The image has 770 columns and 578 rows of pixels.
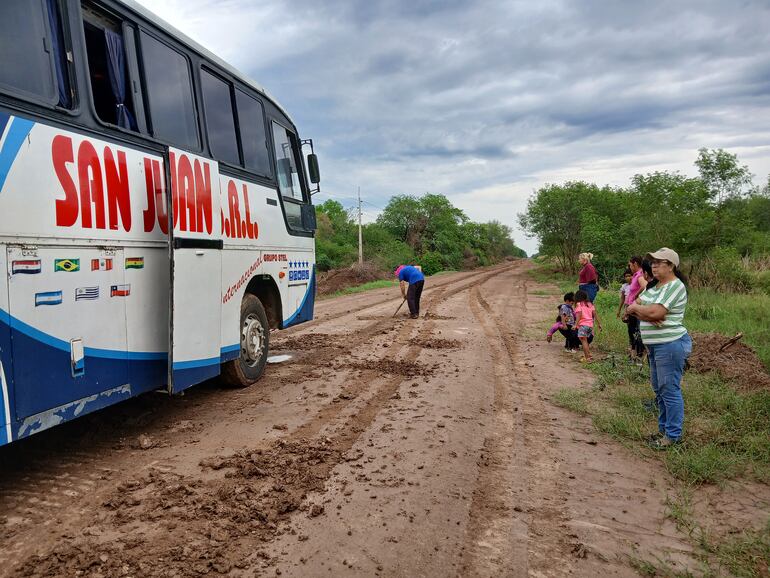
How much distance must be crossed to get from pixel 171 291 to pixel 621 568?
12.0ft

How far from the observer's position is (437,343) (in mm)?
9109

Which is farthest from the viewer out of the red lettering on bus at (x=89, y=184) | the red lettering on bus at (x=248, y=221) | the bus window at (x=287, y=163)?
the bus window at (x=287, y=163)

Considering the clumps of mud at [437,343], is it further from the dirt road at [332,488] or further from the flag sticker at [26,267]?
the flag sticker at [26,267]

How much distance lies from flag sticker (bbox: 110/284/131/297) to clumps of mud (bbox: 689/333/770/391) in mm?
6502

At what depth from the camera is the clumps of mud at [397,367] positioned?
6867mm

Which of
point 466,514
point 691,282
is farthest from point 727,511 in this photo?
point 691,282

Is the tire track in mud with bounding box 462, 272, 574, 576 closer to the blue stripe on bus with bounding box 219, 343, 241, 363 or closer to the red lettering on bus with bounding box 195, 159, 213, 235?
the blue stripe on bus with bounding box 219, 343, 241, 363

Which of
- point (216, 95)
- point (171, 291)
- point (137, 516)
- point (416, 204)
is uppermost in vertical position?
point (416, 204)

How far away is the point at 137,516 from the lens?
10.1 feet

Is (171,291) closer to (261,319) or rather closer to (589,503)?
(261,319)

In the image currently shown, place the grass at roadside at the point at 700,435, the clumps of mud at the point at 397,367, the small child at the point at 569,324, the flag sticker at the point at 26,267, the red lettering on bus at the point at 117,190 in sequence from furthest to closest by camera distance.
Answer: the small child at the point at 569,324, the clumps of mud at the point at 397,367, the red lettering on bus at the point at 117,190, the flag sticker at the point at 26,267, the grass at roadside at the point at 700,435

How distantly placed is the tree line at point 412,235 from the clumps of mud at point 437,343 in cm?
2705

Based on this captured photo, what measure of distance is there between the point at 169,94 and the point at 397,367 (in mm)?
4350

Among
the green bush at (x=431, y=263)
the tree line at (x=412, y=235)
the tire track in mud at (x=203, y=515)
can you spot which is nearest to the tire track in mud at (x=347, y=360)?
the tire track in mud at (x=203, y=515)
